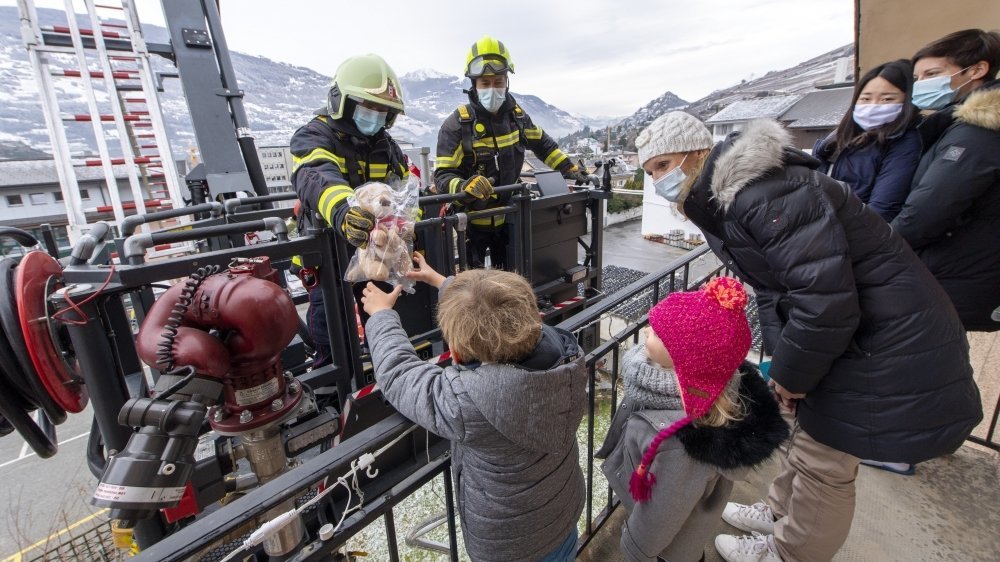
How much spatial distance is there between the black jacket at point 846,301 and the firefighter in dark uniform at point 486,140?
2363 mm

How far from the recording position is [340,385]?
8.01 ft

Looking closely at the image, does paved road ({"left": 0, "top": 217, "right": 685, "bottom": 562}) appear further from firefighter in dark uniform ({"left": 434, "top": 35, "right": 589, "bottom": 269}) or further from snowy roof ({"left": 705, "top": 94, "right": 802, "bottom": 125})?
snowy roof ({"left": 705, "top": 94, "right": 802, "bottom": 125})

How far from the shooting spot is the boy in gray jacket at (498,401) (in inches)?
46.4

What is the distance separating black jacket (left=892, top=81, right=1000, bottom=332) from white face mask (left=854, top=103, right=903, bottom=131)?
0.14 meters

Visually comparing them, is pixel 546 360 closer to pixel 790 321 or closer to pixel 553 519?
pixel 553 519

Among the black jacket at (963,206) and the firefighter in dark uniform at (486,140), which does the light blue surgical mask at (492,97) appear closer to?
the firefighter in dark uniform at (486,140)

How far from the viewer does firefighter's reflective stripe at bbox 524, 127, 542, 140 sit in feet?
14.3

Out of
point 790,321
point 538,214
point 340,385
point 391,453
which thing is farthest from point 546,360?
point 538,214

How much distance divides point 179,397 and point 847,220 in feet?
7.32

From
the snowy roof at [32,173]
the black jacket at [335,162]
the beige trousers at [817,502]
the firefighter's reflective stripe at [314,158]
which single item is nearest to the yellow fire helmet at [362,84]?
the black jacket at [335,162]

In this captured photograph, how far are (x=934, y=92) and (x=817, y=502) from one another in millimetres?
2304

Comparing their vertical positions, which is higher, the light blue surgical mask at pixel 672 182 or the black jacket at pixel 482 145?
the black jacket at pixel 482 145

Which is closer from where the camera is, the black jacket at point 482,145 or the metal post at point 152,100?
the black jacket at point 482,145

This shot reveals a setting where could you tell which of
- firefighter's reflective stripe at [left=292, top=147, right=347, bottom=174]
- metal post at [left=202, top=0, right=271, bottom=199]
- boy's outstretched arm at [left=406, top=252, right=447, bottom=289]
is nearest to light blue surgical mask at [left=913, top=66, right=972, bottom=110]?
boy's outstretched arm at [left=406, top=252, right=447, bottom=289]
